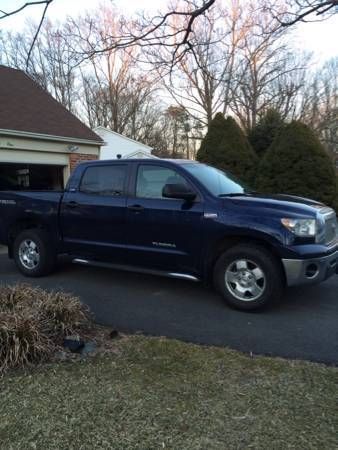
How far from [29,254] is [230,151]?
25.4ft

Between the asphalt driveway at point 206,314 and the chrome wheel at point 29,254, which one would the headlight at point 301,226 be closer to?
the asphalt driveway at point 206,314

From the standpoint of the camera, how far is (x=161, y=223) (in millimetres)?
5496

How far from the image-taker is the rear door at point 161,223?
5312 mm

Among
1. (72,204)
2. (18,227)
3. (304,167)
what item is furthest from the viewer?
(304,167)

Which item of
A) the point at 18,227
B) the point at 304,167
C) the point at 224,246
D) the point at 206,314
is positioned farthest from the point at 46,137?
the point at 206,314

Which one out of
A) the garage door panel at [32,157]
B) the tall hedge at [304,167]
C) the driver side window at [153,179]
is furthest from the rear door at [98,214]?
the tall hedge at [304,167]

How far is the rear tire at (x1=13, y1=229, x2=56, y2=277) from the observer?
663cm

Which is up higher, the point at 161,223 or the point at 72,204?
the point at 72,204

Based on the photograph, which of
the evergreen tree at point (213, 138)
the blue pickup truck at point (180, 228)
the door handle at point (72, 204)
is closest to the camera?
the blue pickup truck at point (180, 228)

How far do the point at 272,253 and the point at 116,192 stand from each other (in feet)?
7.83

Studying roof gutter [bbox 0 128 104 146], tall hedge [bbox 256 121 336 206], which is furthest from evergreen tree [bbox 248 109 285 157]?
roof gutter [bbox 0 128 104 146]

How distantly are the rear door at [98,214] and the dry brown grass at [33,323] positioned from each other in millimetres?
1503

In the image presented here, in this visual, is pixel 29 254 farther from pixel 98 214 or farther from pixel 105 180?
pixel 105 180

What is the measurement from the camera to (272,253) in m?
4.93
